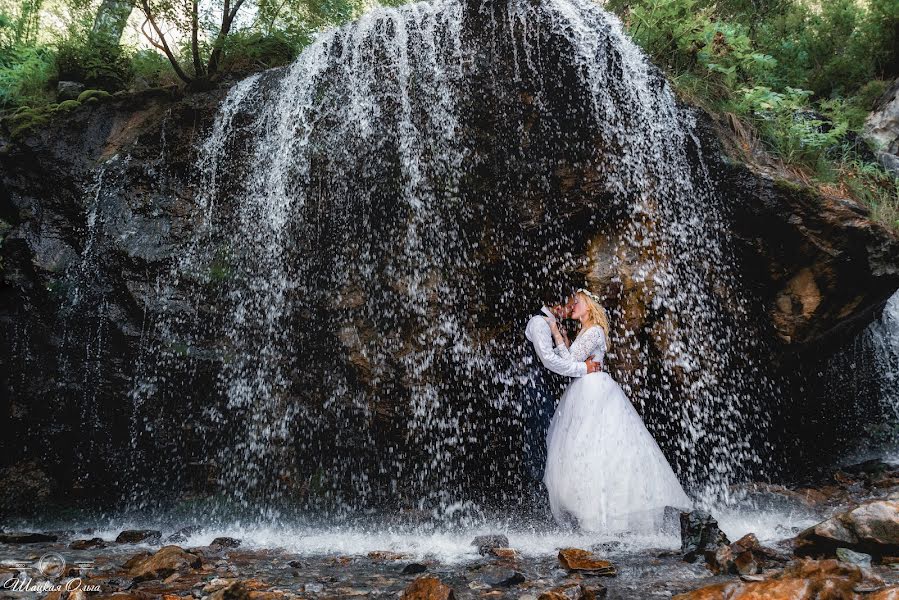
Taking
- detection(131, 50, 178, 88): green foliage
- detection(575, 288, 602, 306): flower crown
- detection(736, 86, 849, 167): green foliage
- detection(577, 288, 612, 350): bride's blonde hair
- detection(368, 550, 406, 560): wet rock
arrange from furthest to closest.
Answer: detection(131, 50, 178, 88): green foliage, detection(736, 86, 849, 167): green foliage, detection(575, 288, 602, 306): flower crown, detection(577, 288, 612, 350): bride's blonde hair, detection(368, 550, 406, 560): wet rock

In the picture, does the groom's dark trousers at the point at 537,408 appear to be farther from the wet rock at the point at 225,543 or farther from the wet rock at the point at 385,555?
the wet rock at the point at 225,543

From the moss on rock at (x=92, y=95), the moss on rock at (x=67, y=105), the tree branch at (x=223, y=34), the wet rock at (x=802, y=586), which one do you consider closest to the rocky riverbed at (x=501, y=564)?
the wet rock at (x=802, y=586)

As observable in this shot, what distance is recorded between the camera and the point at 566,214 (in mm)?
6500

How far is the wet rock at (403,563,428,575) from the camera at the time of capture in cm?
385

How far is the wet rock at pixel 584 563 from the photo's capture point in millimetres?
3527

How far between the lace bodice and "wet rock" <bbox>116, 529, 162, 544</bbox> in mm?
4519

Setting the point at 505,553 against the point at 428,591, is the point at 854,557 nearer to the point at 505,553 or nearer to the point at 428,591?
the point at 505,553

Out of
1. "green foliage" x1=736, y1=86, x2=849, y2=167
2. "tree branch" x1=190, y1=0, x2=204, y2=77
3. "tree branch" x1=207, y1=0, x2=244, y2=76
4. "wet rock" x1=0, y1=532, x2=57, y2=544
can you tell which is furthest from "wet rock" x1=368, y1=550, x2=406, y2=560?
"tree branch" x1=207, y1=0, x2=244, y2=76

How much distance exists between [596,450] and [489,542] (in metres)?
1.29

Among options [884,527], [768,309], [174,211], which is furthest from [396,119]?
[884,527]

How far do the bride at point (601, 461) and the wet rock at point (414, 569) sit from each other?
163cm

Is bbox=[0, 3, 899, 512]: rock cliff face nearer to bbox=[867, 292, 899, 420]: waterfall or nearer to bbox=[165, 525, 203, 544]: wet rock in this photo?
bbox=[165, 525, 203, 544]: wet rock

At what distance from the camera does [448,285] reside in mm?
6547

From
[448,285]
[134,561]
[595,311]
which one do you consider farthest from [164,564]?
[595,311]
